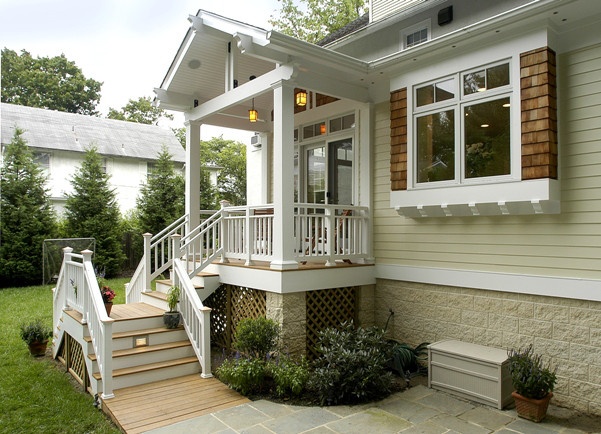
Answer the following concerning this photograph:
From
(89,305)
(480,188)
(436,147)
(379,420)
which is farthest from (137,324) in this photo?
(480,188)

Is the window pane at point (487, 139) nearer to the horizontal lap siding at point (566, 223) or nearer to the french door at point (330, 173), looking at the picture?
the horizontal lap siding at point (566, 223)

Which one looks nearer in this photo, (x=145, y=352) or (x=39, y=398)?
(x=39, y=398)

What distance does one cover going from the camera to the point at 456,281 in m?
5.68

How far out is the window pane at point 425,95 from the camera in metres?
5.70

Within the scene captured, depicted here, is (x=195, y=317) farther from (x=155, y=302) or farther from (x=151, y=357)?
(x=155, y=302)

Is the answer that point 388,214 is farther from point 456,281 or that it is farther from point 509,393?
point 509,393

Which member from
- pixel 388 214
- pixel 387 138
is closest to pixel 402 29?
pixel 387 138

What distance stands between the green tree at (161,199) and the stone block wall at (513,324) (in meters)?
10.4

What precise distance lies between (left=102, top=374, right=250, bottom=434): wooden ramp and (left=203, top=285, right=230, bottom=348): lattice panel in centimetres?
143

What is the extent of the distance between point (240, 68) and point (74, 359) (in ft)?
16.8

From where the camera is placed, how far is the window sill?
→ 182 inches

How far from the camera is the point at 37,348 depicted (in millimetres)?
6898

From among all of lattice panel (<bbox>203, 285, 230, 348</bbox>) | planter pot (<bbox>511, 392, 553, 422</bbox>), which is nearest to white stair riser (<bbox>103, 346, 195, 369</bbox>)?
lattice panel (<bbox>203, 285, 230, 348</bbox>)

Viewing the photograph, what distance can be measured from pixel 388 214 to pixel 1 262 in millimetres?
11691
